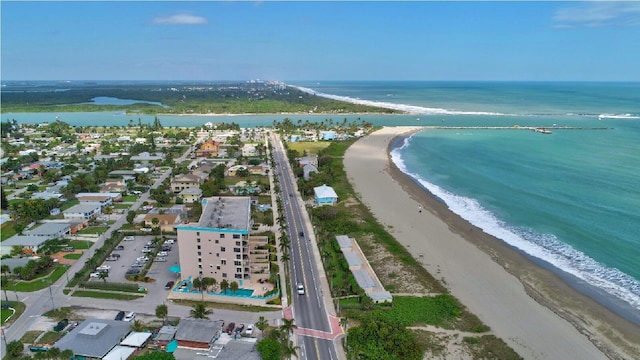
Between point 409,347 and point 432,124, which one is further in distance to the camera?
point 432,124

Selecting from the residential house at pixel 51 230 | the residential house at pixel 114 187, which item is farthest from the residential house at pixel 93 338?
the residential house at pixel 114 187

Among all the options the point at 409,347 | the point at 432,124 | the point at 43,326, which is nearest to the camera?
the point at 409,347

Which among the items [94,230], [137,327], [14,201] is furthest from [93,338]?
[14,201]

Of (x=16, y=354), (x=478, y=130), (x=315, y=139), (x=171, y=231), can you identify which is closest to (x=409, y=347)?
(x=16, y=354)

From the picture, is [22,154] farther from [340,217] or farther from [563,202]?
[563,202]

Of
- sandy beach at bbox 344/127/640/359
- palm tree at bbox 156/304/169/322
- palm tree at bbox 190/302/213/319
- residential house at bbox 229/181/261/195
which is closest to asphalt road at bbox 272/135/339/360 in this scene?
residential house at bbox 229/181/261/195

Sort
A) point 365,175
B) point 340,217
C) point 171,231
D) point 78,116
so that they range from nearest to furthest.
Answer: point 171,231, point 340,217, point 365,175, point 78,116

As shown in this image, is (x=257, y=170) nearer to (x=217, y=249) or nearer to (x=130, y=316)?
(x=217, y=249)
